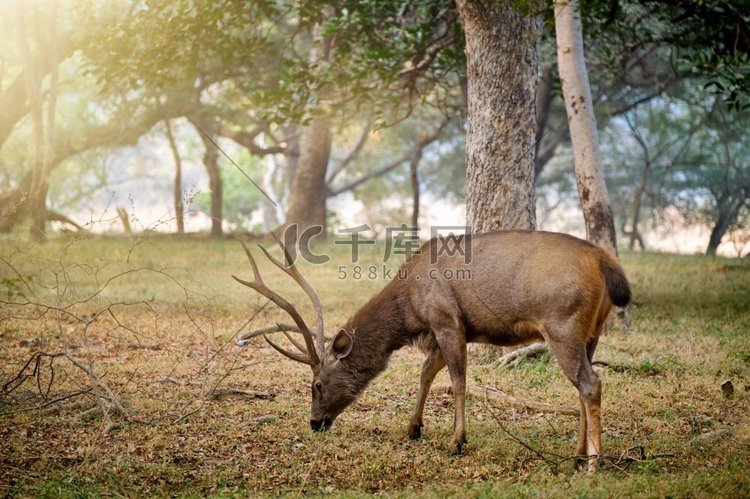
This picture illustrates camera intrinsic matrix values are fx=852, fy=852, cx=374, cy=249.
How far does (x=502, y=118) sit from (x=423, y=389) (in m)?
3.60

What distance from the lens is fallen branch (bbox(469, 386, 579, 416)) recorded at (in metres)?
7.60

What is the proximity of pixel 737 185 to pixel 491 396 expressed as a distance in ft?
79.3

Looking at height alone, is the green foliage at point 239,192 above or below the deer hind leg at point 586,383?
above

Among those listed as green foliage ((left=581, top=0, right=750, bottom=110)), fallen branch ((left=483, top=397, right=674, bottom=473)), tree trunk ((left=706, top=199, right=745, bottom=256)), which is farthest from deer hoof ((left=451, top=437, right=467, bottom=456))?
tree trunk ((left=706, top=199, right=745, bottom=256))

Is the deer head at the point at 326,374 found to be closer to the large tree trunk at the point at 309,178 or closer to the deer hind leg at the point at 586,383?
the deer hind leg at the point at 586,383

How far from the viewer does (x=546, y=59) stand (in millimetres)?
18859

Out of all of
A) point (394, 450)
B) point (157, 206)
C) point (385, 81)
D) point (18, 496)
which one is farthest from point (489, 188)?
point (157, 206)

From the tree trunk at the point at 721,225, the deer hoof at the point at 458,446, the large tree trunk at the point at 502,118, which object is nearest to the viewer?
the deer hoof at the point at 458,446

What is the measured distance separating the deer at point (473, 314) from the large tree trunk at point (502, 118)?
7.60 feet

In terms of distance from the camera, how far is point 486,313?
6727 mm

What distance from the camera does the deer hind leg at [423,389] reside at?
22.9 feet

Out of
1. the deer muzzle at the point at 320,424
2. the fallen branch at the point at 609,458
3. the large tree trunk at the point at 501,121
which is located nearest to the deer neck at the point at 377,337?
the deer muzzle at the point at 320,424

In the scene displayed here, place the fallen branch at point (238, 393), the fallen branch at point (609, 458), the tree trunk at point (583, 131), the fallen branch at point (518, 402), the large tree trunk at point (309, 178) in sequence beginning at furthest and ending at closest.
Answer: the large tree trunk at point (309, 178)
the tree trunk at point (583, 131)
the fallen branch at point (238, 393)
the fallen branch at point (518, 402)
the fallen branch at point (609, 458)

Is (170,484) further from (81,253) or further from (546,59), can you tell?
(546,59)
